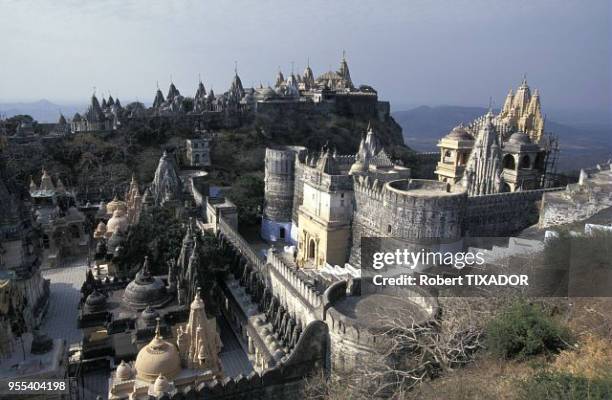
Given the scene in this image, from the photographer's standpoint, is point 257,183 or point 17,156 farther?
point 17,156

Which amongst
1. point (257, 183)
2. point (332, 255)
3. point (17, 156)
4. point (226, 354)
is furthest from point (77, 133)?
point (226, 354)

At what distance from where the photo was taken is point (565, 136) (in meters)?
64.9

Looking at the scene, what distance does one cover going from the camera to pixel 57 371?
14391 mm

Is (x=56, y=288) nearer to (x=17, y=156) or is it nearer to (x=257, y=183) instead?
(x=257, y=183)

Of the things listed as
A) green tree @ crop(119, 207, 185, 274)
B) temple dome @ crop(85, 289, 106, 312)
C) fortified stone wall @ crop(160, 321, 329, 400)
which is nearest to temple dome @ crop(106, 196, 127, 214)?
green tree @ crop(119, 207, 185, 274)

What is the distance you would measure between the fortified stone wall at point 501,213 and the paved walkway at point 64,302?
18.7 meters

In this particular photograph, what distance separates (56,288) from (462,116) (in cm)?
18013

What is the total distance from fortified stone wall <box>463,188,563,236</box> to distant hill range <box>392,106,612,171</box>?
475 centimetres

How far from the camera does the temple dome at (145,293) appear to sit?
18391 millimetres

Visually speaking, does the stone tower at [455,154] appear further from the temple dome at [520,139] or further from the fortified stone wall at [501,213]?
the fortified stone wall at [501,213]

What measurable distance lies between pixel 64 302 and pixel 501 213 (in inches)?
882

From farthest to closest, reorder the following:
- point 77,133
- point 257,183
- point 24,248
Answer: point 77,133 < point 257,183 < point 24,248

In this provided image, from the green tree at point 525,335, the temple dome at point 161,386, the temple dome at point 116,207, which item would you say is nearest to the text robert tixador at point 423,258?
the green tree at point 525,335

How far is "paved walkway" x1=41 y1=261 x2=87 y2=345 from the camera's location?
19952mm
